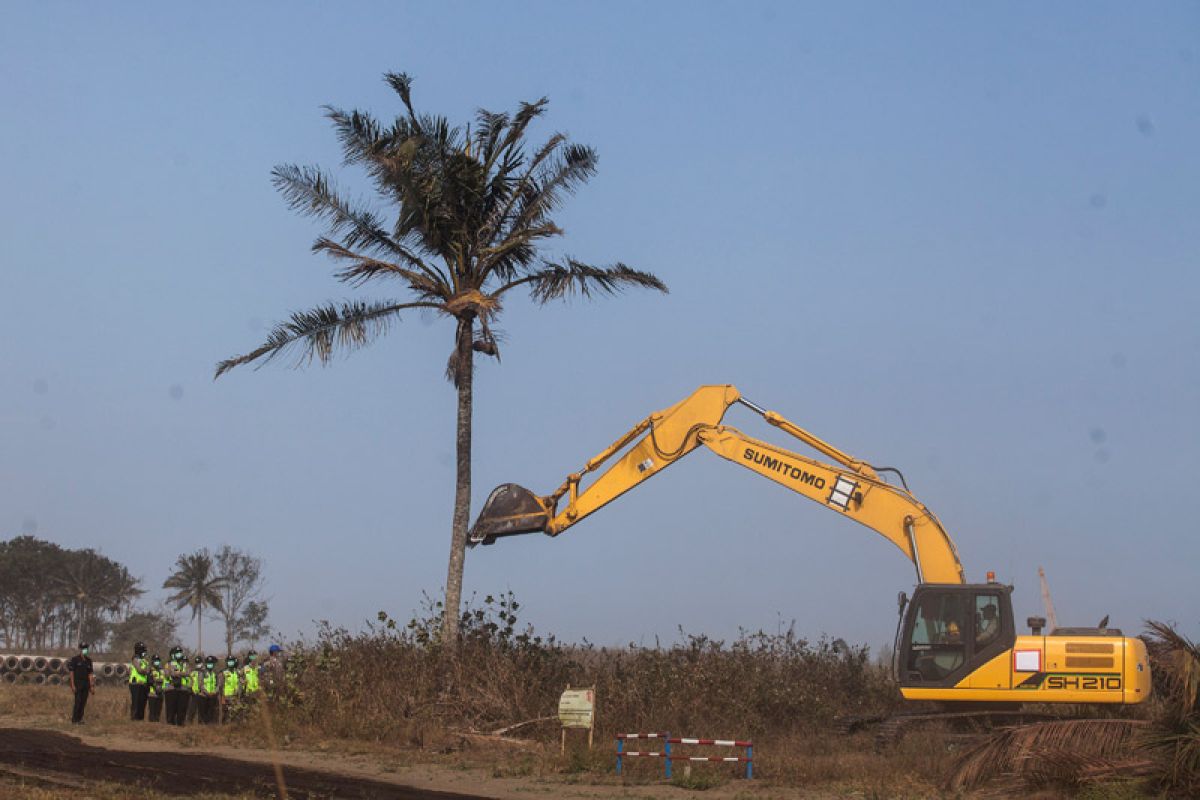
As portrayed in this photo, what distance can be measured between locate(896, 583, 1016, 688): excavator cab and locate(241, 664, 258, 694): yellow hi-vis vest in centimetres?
1315

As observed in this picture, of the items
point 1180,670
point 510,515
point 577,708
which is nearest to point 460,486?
point 510,515

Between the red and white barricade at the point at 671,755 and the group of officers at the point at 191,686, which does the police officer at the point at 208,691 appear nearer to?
the group of officers at the point at 191,686

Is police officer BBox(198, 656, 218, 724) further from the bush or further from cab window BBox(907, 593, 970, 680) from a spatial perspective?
cab window BBox(907, 593, 970, 680)

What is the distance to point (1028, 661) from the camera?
20.1m

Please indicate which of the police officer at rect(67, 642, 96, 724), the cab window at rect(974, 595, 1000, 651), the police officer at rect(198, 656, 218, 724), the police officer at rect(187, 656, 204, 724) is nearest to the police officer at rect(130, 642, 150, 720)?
the police officer at rect(187, 656, 204, 724)

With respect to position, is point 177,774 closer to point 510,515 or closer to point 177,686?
point 510,515

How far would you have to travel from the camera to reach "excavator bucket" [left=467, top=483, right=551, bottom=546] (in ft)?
78.1

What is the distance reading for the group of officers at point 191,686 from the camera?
2720 cm

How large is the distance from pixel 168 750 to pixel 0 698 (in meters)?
11.9

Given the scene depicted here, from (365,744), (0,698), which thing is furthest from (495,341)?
(0,698)

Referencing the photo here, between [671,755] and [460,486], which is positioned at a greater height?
[460,486]

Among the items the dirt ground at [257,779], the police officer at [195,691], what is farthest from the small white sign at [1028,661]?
the police officer at [195,691]

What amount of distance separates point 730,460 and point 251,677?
11.0m

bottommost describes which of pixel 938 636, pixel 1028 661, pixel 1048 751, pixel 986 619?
pixel 1048 751
